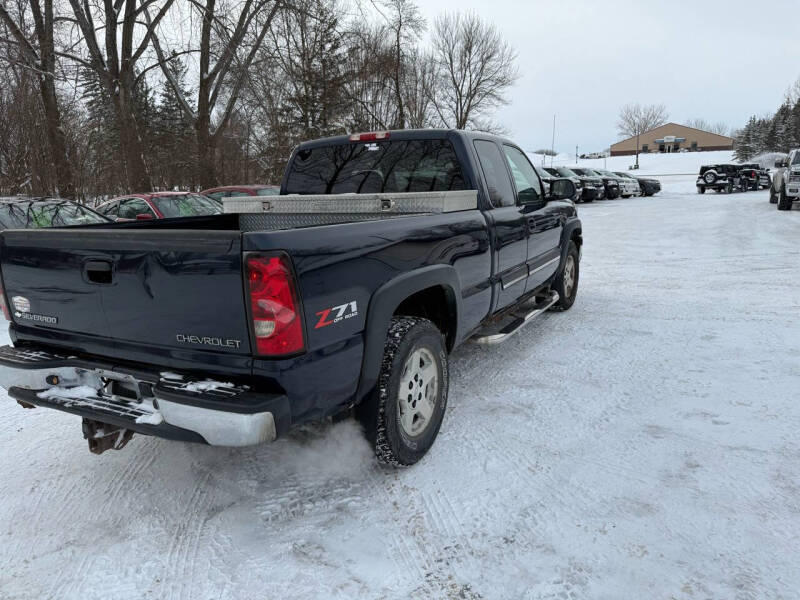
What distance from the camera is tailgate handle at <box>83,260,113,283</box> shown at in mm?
2445

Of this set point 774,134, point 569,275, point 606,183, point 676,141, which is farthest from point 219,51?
point 676,141

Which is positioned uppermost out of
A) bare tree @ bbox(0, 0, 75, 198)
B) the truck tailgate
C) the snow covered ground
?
bare tree @ bbox(0, 0, 75, 198)

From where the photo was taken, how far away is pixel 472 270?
142 inches

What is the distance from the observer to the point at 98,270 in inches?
97.3

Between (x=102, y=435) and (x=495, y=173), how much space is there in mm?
3197

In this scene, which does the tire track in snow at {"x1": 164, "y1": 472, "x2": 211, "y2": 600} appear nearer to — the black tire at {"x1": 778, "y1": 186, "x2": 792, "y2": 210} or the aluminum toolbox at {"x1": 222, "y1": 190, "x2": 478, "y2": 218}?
the aluminum toolbox at {"x1": 222, "y1": 190, "x2": 478, "y2": 218}

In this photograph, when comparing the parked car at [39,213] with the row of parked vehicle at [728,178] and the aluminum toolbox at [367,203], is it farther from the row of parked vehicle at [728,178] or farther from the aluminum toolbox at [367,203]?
the row of parked vehicle at [728,178]

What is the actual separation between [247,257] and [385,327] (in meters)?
0.85

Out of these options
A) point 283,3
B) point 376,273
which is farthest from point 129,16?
point 376,273

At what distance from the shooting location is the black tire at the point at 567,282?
602cm

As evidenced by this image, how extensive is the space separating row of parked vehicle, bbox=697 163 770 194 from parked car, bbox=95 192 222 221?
28.6 meters

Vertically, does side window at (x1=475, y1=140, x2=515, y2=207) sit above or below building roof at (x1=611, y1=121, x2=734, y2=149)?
below

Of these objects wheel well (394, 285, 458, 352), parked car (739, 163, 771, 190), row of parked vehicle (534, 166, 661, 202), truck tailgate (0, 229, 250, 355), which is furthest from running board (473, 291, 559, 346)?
parked car (739, 163, 771, 190)

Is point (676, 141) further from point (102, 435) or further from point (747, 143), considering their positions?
point (102, 435)
